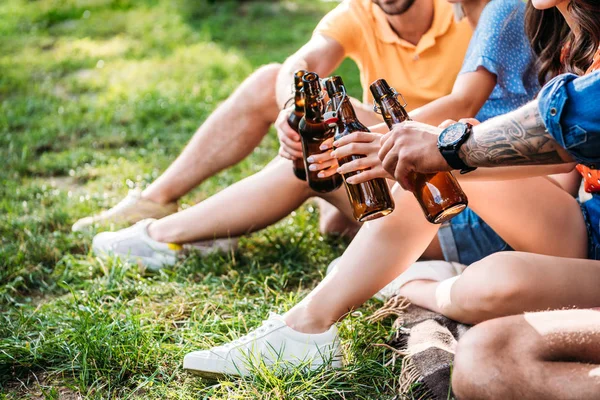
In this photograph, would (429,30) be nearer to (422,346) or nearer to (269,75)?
(269,75)

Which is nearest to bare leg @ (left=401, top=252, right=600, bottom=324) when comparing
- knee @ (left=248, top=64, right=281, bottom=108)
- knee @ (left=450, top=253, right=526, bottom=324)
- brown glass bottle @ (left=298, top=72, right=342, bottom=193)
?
knee @ (left=450, top=253, right=526, bottom=324)

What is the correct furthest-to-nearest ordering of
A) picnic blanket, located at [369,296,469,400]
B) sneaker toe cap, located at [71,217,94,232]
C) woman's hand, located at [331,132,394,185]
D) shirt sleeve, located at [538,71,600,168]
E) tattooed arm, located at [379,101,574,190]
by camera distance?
sneaker toe cap, located at [71,217,94,232] < picnic blanket, located at [369,296,469,400] < woman's hand, located at [331,132,394,185] < tattooed arm, located at [379,101,574,190] < shirt sleeve, located at [538,71,600,168]

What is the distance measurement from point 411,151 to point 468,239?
1.03 meters

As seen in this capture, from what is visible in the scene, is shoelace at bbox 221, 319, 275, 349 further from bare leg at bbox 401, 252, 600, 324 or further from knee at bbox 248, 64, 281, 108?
knee at bbox 248, 64, 281, 108

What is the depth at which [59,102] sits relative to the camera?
19.8ft

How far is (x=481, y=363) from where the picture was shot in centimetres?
178

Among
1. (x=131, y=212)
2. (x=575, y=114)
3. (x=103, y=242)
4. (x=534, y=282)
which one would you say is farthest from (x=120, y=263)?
(x=575, y=114)

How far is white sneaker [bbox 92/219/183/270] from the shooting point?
10.9 feet

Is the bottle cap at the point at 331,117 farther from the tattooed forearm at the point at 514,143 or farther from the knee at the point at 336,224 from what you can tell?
the knee at the point at 336,224

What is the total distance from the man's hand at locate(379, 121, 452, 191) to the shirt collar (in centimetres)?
145

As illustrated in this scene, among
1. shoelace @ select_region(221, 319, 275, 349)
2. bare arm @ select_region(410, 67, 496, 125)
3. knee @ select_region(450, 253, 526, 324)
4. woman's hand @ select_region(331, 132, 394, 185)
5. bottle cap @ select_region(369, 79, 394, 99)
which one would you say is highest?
bottle cap @ select_region(369, 79, 394, 99)

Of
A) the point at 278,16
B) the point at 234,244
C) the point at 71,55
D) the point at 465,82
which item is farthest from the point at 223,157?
the point at 278,16

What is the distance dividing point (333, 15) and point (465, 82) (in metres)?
0.98

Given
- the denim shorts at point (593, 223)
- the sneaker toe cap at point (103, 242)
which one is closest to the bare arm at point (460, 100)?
the denim shorts at point (593, 223)
